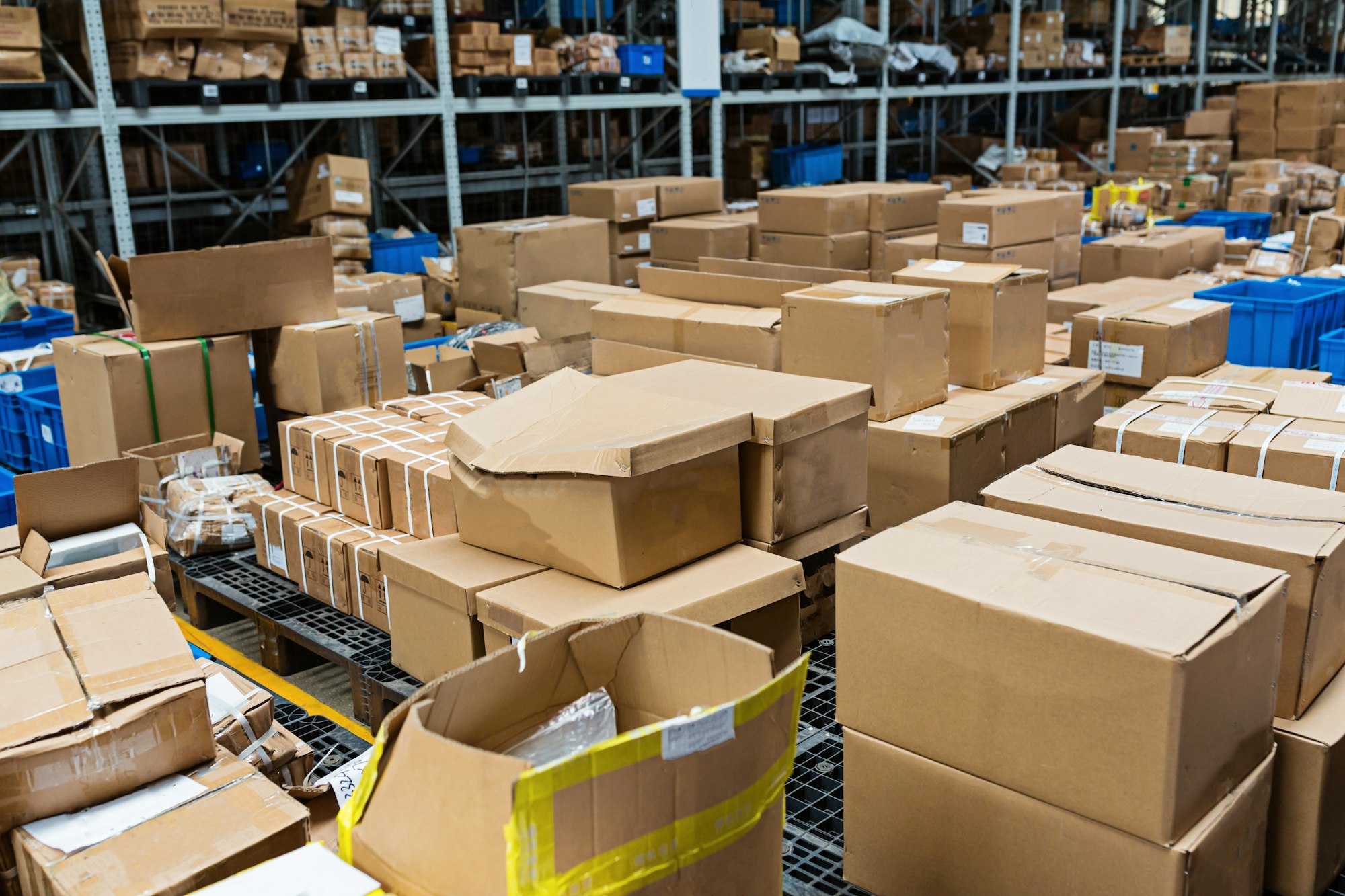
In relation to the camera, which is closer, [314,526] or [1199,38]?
[314,526]

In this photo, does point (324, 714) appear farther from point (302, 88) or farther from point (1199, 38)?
point (1199, 38)

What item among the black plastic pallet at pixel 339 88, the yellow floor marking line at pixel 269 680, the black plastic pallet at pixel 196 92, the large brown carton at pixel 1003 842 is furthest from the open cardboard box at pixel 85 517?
the black plastic pallet at pixel 339 88

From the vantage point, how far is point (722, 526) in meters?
2.72

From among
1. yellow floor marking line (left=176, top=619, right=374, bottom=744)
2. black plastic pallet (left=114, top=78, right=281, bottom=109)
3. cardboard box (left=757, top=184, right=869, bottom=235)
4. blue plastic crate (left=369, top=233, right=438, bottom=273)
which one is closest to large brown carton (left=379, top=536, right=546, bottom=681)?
yellow floor marking line (left=176, top=619, right=374, bottom=744)

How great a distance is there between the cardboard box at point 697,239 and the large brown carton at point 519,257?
15.8 inches

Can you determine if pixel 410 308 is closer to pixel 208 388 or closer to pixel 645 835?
pixel 208 388

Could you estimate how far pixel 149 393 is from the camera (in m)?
4.48

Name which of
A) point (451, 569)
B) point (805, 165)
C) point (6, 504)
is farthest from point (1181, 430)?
point (805, 165)

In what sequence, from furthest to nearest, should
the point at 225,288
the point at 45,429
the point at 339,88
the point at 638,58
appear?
the point at 638,58 → the point at 339,88 → the point at 45,429 → the point at 225,288

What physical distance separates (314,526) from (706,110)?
9898 millimetres

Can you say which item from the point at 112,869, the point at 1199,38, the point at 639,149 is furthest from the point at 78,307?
the point at 1199,38

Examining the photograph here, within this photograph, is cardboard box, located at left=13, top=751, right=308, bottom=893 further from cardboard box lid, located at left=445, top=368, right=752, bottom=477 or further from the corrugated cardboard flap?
cardboard box lid, located at left=445, top=368, right=752, bottom=477

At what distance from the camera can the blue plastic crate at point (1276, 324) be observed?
16.1 ft

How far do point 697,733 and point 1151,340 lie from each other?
129 inches
